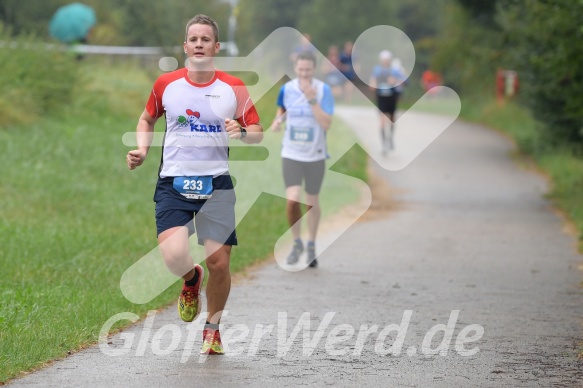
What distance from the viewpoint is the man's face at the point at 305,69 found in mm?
11359

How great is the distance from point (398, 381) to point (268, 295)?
10.8 feet

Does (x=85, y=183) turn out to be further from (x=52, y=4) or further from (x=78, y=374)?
(x=52, y=4)

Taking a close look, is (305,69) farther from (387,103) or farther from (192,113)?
(387,103)

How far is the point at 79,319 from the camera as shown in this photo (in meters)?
8.02

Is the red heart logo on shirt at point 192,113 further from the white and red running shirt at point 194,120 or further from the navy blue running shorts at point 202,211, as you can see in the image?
the navy blue running shorts at point 202,211

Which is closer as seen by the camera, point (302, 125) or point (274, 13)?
point (302, 125)

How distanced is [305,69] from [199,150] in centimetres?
429

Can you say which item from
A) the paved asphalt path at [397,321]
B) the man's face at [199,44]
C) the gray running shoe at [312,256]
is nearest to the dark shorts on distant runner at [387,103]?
the paved asphalt path at [397,321]

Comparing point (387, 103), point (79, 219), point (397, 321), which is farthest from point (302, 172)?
point (387, 103)

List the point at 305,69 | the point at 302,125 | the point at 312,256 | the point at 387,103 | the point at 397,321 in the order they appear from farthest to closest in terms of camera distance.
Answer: the point at 387,103 < the point at 312,256 < the point at 302,125 < the point at 305,69 < the point at 397,321

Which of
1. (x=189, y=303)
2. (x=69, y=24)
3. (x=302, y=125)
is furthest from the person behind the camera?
(x=69, y=24)

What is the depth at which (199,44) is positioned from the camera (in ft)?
23.3

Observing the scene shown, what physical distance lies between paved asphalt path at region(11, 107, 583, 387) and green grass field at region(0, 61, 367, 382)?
402 mm

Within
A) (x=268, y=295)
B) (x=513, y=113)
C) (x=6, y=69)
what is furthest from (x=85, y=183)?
(x=513, y=113)
